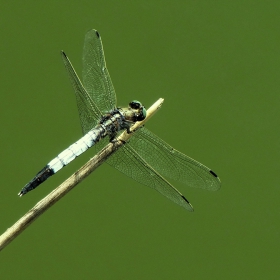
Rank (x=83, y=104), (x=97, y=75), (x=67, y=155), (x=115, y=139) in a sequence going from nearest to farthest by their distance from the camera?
(x=67, y=155), (x=115, y=139), (x=83, y=104), (x=97, y=75)

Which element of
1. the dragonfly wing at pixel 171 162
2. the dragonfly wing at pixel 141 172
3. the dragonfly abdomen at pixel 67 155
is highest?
the dragonfly wing at pixel 171 162

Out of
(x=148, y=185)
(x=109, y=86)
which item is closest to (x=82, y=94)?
(x=109, y=86)

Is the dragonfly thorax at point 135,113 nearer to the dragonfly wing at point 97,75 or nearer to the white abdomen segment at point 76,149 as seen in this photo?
the dragonfly wing at point 97,75

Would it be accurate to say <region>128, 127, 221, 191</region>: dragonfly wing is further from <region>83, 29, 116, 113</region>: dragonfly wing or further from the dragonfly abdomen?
<region>83, 29, 116, 113</region>: dragonfly wing

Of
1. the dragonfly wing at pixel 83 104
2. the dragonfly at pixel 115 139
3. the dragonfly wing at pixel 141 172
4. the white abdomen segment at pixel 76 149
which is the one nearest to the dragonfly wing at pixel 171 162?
the dragonfly at pixel 115 139

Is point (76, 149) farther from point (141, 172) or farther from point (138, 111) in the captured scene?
point (138, 111)

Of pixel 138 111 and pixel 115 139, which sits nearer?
pixel 115 139

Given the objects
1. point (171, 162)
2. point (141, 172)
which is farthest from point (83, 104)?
point (171, 162)

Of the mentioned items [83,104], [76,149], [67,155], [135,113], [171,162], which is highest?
[135,113]
